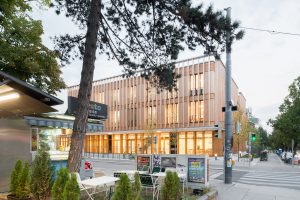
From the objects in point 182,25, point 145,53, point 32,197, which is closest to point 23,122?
point 32,197

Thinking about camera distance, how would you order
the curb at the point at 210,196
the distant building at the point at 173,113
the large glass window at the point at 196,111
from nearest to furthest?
the curb at the point at 210,196, the distant building at the point at 173,113, the large glass window at the point at 196,111

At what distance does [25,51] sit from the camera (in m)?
16.8

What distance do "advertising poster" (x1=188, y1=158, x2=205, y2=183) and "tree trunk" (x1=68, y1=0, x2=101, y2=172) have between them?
4955 mm

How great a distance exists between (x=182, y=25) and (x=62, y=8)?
4.87 metres

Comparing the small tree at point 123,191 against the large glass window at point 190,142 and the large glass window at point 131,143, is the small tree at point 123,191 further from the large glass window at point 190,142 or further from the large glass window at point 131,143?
the large glass window at point 131,143

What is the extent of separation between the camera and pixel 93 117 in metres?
16.0

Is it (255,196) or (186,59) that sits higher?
(186,59)

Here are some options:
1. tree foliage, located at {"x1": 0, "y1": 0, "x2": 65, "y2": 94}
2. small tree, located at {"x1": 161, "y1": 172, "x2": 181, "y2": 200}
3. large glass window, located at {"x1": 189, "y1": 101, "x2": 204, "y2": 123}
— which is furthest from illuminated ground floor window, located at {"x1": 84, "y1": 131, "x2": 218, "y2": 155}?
small tree, located at {"x1": 161, "y1": 172, "x2": 181, "y2": 200}

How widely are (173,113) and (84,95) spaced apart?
→ 41.1 meters

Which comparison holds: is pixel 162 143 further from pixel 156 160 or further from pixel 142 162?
pixel 156 160

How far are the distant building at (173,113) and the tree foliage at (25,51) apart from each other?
24.1 m

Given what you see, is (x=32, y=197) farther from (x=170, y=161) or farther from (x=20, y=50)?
(x=20, y=50)

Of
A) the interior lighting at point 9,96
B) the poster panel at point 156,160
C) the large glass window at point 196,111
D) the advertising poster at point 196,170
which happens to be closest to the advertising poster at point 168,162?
the poster panel at point 156,160

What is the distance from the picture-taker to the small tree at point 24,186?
341 inches
